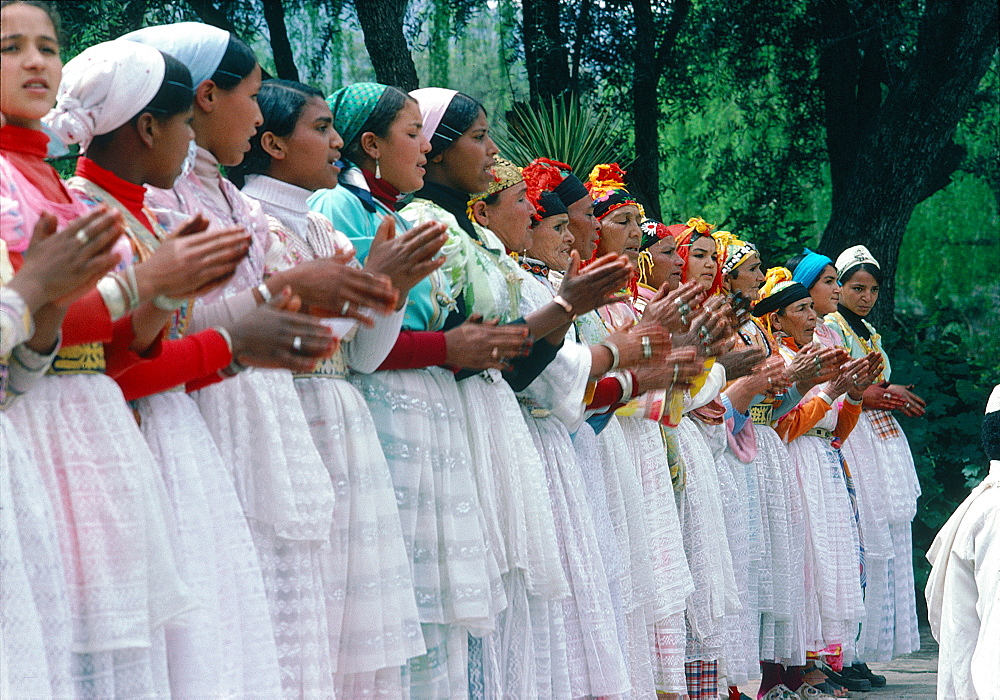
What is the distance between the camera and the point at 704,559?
6094mm

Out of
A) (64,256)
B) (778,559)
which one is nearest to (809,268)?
(778,559)

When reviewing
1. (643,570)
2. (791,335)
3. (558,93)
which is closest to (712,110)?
(558,93)

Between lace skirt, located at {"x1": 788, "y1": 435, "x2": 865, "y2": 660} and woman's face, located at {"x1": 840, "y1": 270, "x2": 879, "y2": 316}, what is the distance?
4.72 ft

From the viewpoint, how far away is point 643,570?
5582 mm

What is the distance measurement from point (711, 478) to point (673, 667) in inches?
40.1

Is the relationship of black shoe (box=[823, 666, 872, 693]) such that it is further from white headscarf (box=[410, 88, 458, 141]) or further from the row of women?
white headscarf (box=[410, 88, 458, 141])

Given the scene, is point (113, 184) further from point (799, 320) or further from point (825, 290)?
point (825, 290)

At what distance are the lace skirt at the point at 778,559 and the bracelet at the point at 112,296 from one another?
5.15 meters

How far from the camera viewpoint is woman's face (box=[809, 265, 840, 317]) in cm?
848

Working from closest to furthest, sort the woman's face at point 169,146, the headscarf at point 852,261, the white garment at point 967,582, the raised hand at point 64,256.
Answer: the raised hand at point 64,256, the woman's face at point 169,146, the white garment at point 967,582, the headscarf at point 852,261

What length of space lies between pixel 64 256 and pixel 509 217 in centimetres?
275

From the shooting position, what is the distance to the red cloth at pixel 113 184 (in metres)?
3.05

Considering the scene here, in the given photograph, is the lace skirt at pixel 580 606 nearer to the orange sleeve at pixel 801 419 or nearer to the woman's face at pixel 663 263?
the woman's face at pixel 663 263

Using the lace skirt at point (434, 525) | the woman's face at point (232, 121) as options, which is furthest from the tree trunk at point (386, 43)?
the woman's face at point (232, 121)
